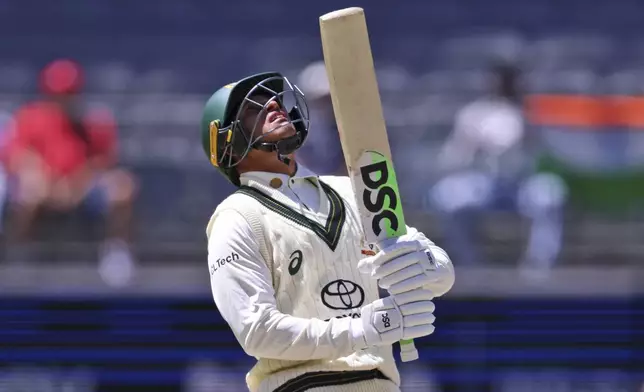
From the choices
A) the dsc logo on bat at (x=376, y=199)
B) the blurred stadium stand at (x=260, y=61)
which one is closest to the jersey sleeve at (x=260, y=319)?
the dsc logo on bat at (x=376, y=199)

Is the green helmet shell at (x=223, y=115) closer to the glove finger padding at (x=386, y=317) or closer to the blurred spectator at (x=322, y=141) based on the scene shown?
→ the glove finger padding at (x=386, y=317)

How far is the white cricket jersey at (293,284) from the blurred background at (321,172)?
271cm

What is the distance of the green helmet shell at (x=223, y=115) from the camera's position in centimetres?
347

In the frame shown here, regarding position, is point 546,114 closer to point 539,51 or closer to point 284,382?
point 539,51

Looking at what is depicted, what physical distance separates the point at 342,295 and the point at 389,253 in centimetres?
31

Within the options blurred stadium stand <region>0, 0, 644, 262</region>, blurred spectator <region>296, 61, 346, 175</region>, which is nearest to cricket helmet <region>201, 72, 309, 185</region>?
blurred spectator <region>296, 61, 346, 175</region>

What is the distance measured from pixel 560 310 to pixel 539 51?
20.3ft

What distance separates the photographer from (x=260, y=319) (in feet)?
10.3

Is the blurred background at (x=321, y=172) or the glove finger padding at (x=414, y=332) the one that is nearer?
the glove finger padding at (x=414, y=332)

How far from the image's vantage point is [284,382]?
3.32 metres

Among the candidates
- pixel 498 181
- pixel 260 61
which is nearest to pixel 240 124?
pixel 498 181

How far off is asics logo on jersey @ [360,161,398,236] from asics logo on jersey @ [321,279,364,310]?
0.75ft

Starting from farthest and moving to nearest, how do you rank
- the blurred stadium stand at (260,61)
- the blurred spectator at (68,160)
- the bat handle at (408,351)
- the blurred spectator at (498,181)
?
the blurred stadium stand at (260,61), the blurred spectator at (68,160), the blurred spectator at (498,181), the bat handle at (408,351)

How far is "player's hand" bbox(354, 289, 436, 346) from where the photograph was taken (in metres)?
3.06
